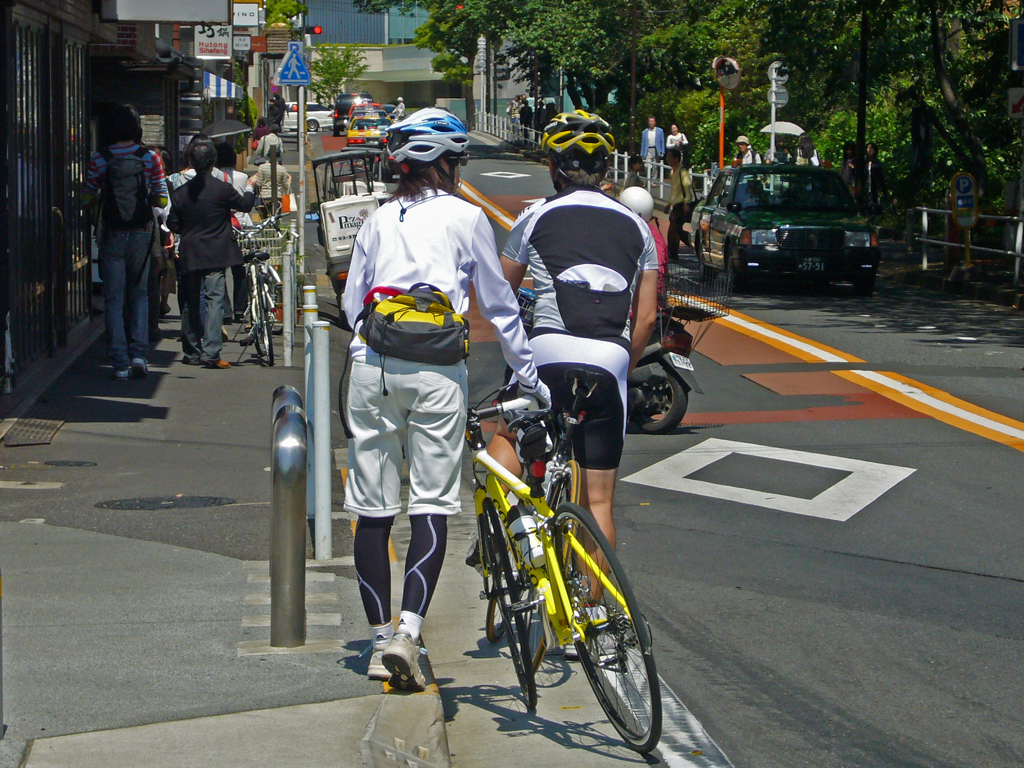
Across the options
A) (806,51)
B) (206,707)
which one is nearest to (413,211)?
(206,707)

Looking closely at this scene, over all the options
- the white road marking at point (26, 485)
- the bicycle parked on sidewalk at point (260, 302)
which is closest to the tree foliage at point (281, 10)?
the bicycle parked on sidewalk at point (260, 302)

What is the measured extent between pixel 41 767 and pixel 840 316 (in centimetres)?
1447

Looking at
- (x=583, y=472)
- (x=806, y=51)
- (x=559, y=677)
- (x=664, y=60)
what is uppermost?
(x=664, y=60)

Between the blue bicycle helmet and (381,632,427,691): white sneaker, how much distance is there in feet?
5.00

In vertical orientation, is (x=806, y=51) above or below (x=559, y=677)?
above

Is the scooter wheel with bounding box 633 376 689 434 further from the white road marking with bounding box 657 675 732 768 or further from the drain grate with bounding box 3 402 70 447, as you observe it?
the white road marking with bounding box 657 675 732 768

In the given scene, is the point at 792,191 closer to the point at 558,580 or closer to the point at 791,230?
the point at 791,230

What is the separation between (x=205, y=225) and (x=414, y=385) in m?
7.80

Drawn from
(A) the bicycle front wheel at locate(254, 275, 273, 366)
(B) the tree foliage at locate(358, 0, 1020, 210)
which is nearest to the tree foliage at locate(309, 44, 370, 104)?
(B) the tree foliage at locate(358, 0, 1020, 210)

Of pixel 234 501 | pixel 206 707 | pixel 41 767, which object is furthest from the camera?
pixel 234 501

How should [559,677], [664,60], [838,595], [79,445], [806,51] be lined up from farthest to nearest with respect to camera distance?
[664,60] → [806,51] → [79,445] → [838,595] → [559,677]

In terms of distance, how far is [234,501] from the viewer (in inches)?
295

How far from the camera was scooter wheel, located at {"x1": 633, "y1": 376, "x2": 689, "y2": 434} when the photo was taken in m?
9.82

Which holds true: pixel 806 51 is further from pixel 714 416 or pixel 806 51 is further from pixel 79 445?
pixel 79 445
